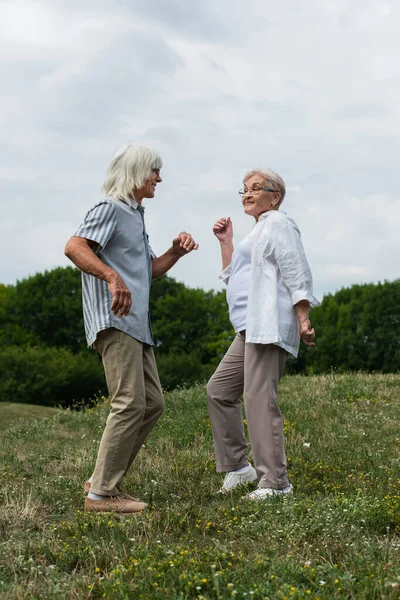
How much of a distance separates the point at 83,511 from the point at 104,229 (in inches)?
81.7

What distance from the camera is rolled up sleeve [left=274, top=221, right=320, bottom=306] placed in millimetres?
5418

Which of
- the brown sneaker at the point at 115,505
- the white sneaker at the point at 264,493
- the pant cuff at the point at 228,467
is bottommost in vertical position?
the brown sneaker at the point at 115,505

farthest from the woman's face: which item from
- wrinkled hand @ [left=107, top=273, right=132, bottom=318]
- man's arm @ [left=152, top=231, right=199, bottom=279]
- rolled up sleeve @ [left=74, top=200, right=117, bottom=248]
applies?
wrinkled hand @ [left=107, top=273, right=132, bottom=318]

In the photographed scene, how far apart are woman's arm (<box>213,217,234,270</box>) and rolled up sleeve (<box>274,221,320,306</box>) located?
1.02 m

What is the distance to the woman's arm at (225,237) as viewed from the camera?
647cm

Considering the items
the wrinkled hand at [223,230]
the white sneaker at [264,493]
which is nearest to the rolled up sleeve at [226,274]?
the wrinkled hand at [223,230]

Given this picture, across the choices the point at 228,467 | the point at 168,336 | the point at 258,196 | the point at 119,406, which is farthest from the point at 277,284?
the point at 168,336

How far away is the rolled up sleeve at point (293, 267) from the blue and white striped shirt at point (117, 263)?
41.0 inches

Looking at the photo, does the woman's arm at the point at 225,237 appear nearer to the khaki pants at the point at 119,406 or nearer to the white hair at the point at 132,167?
the white hair at the point at 132,167

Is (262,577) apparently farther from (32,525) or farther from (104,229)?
(104,229)

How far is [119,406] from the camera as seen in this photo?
5316 mm

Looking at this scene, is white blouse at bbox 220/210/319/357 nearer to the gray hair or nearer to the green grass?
the gray hair

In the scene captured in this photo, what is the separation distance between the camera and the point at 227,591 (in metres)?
3.54

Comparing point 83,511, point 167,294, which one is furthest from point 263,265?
point 167,294
